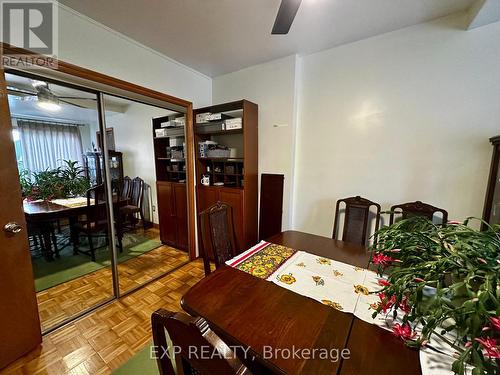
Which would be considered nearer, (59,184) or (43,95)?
(43,95)

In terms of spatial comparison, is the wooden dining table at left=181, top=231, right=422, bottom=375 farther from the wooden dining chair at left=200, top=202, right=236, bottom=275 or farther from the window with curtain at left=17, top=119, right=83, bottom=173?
the window with curtain at left=17, top=119, right=83, bottom=173

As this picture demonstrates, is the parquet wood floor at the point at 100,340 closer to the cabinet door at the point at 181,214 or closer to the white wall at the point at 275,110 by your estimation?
the cabinet door at the point at 181,214

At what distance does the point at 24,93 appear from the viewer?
1.58 metres

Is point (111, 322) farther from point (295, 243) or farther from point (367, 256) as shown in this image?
point (367, 256)

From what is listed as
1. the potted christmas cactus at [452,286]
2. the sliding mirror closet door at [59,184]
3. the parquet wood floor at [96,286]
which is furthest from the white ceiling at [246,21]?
the parquet wood floor at [96,286]

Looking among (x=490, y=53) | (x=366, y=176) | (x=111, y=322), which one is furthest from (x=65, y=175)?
(x=490, y=53)

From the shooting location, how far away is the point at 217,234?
1503 mm

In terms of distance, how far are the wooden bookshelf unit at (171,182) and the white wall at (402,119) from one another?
1639 mm

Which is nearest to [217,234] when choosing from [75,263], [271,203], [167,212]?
[271,203]

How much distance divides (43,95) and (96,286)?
194 centimetres

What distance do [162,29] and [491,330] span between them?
2.67 m

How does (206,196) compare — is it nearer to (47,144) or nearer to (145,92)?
(145,92)

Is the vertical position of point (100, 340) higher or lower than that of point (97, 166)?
lower

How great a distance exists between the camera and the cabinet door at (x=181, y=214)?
2.85 m
